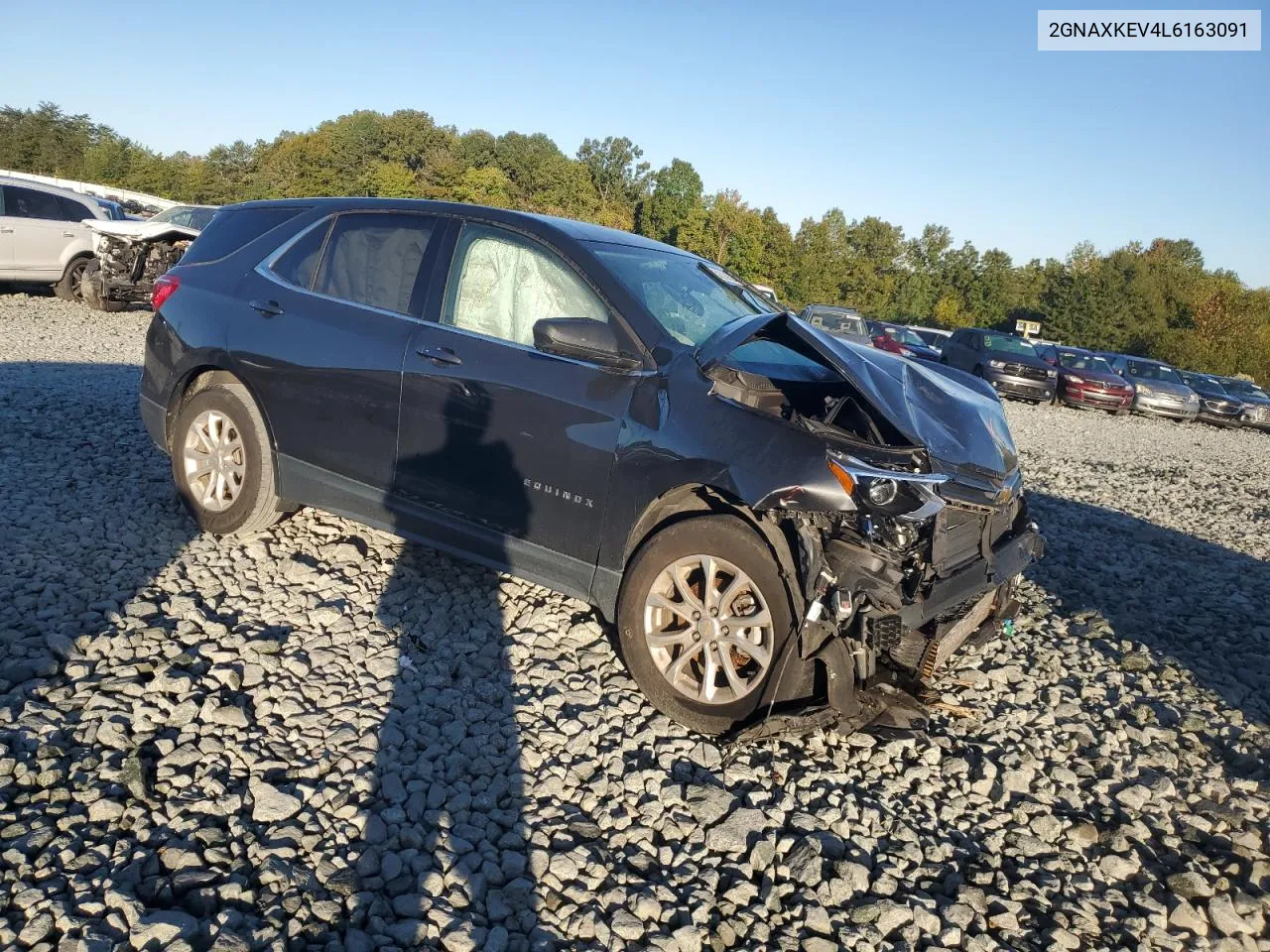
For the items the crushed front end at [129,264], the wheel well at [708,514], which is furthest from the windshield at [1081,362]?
the wheel well at [708,514]

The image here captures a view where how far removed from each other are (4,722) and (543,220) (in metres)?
3.00

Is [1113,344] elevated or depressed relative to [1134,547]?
elevated

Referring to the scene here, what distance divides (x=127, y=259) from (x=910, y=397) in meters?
14.6

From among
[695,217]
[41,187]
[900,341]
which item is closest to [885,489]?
[41,187]

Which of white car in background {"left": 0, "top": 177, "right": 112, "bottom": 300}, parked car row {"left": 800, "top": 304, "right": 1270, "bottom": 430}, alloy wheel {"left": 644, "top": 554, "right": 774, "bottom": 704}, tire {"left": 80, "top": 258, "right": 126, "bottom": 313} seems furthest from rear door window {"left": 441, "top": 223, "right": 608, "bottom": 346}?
parked car row {"left": 800, "top": 304, "right": 1270, "bottom": 430}

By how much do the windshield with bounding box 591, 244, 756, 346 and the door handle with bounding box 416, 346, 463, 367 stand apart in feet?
2.69

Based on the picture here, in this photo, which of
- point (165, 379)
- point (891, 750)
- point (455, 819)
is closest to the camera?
point (455, 819)

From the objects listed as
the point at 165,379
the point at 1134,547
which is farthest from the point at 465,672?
the point at 1134,547

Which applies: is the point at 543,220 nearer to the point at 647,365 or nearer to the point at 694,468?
the point at 647,365

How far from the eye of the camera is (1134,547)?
766cm

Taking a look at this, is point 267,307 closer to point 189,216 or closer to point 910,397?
point 910,397

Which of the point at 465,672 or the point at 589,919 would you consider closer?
the point at 589,919

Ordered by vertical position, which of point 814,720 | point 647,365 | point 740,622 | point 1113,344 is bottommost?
point 814,720

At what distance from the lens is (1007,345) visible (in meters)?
24.0
